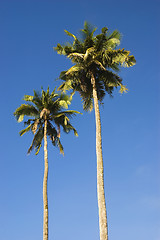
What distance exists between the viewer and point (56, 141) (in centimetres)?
2533

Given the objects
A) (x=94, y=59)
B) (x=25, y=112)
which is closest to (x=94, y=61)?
(x=94, y=59)

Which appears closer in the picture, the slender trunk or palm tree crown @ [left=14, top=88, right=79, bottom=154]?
the slender trunk

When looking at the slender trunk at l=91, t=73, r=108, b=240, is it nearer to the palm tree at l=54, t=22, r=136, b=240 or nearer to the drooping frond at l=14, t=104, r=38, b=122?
the palm tree at l=54, t=22, r=136, b=240

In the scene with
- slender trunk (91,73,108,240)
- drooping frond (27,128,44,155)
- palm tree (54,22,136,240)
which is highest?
palm tree (54,22,136,240)

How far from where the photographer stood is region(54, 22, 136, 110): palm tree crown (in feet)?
67.9

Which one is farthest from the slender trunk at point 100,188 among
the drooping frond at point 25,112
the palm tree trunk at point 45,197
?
the drooping frond at point 25,112

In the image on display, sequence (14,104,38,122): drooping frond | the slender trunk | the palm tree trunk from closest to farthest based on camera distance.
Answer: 1. the slender trunk
2. the palm tree trunk
3. (14,104,38,122): drooping frond

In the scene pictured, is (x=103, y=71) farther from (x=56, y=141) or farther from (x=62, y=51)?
(x=56, y=141)

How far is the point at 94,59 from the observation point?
810 inches

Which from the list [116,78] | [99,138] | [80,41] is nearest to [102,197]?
[99,138]

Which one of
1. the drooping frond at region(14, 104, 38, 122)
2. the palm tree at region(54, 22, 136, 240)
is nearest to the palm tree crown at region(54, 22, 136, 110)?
the palm tree at region(54, 22, 136, 240)

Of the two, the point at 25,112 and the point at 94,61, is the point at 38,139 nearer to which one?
the point at 25,112

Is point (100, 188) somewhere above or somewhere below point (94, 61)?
below

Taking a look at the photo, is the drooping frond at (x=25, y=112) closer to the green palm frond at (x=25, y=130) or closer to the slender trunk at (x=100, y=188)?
the green palm frond at (x=25, y=130)
